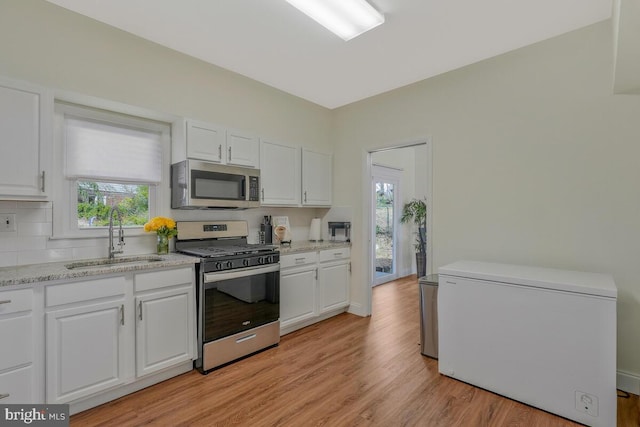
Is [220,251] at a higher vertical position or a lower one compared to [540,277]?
higher

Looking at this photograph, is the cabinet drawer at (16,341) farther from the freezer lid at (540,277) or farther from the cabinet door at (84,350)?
the freezer lid at (540,277)

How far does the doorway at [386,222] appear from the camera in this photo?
564 centimetres

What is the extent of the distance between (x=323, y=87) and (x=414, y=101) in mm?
1022

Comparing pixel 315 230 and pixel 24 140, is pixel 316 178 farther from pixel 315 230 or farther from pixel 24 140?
pixel 24 140

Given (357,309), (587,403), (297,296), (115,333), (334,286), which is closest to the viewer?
(587,403)

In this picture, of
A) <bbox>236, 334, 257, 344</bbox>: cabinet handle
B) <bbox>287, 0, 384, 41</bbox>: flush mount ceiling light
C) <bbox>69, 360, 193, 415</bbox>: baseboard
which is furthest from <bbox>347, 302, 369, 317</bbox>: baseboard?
<bbox>287, 0, 384, 41</bbox>: flush mount ceiling light

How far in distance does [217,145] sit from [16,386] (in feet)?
7.07

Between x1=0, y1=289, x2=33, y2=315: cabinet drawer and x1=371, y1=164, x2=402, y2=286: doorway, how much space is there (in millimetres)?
4618

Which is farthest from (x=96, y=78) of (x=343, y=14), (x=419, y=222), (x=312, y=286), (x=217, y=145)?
(x=419, y=222)

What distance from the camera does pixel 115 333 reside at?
210 centimetres

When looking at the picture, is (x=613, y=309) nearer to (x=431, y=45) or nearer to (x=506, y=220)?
(x=506, y=220)

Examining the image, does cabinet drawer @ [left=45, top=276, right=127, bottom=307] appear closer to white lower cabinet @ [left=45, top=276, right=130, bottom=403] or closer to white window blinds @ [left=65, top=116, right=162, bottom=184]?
white lower cabinet @ [left=45, top=276, right=130, bottom=403]

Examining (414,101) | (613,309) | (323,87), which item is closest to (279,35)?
(323,87)
